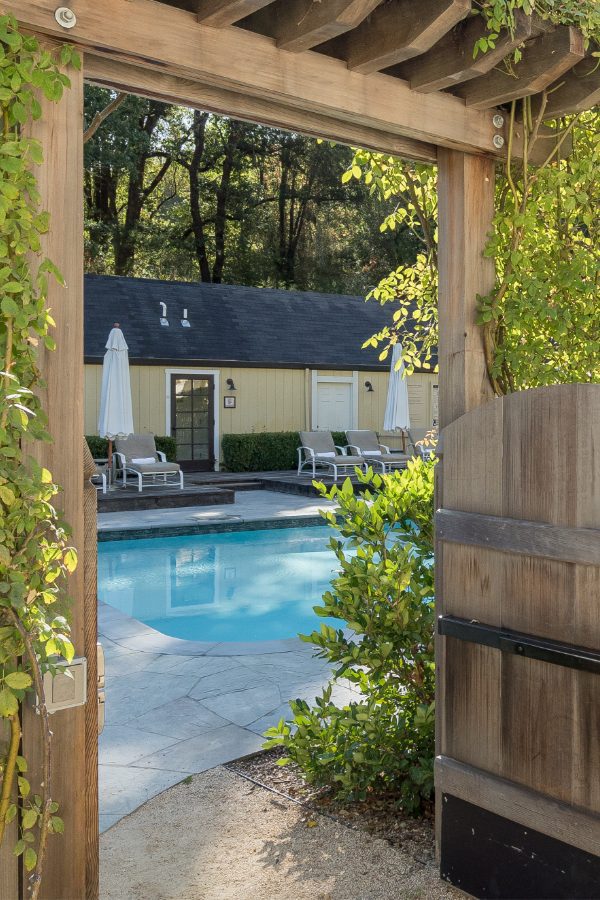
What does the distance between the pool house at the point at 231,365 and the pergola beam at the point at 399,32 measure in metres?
12.5

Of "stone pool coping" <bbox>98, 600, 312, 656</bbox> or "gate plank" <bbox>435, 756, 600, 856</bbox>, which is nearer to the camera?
"gate plank" <bbox>435, 756, 600, 856</bbox>

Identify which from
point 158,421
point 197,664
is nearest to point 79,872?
point 197,664

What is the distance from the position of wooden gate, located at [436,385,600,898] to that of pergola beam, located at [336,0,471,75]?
1034mm

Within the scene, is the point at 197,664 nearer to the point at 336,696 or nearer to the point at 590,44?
the point at 336,696

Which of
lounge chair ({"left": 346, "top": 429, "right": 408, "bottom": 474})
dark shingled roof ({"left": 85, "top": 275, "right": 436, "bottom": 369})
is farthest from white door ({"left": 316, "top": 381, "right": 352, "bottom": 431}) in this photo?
lounge chair ({"left": 346, "top": 429, "right": 408, "bottom": 474})

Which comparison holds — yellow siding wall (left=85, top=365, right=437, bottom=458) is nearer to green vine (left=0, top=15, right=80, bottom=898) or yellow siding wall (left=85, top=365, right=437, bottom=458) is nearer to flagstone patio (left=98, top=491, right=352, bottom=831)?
flagstone patio (left=98, top=491, right=352, bottom=831)

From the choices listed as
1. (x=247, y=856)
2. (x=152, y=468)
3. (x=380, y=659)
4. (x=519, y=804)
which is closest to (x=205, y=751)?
(x=247, y=856)

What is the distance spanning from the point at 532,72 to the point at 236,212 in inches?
925

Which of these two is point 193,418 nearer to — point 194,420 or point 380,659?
point 194,420

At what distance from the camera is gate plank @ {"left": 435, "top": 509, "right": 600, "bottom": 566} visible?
2189 millimetres

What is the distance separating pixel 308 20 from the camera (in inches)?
87.1

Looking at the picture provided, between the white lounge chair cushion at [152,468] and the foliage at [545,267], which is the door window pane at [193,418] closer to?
the white lounge chair cushion at [152,468]

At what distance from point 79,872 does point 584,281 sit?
2511 millimetres

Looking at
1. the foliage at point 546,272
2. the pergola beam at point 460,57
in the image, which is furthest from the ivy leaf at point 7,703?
the pergola beam at point 460,57
